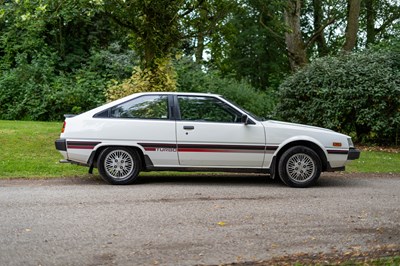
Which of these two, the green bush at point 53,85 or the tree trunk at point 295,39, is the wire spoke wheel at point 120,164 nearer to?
the green bush at point 53,85

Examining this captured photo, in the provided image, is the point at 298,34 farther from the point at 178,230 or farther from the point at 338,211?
the point at 178,230

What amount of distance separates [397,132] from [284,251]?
518 inches

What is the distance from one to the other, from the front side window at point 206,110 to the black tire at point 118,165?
3.71 ft

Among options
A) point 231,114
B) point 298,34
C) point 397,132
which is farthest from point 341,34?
point 231,114

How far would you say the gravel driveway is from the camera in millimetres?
5887

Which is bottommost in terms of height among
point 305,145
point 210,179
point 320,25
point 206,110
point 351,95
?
point 210,179

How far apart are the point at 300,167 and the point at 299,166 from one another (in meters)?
0.03

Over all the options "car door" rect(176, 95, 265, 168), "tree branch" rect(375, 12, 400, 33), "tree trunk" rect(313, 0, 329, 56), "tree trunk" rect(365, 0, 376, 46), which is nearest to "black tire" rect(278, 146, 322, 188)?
"car door" rect(176, 95, 265, 168)

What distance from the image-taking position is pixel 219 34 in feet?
59.2

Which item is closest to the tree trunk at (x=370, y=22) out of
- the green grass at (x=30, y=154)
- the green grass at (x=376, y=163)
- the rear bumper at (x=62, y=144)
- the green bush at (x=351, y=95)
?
the green bush at (x=351, y=95)

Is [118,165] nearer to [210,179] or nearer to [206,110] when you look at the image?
[206,110]

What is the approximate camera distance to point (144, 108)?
33.6ft

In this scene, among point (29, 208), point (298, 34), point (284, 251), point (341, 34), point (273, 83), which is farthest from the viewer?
point (341, 34)

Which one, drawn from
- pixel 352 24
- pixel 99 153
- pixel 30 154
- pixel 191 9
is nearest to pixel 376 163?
pixel 191 9
